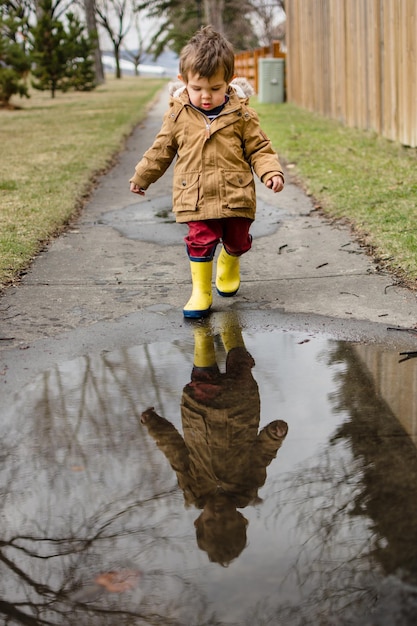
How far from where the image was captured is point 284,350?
3654 mm

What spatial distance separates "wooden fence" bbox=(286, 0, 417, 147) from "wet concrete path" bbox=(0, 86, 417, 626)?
16.6ft

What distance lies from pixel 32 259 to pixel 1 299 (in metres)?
0.93

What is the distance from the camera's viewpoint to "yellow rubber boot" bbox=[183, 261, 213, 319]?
416cm

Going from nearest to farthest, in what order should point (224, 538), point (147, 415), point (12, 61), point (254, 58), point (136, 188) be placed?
1. point (224, 538)
2. point (147, 415)
3. point (136, 188)
4. point (12, 61)
5. point (254, 58)

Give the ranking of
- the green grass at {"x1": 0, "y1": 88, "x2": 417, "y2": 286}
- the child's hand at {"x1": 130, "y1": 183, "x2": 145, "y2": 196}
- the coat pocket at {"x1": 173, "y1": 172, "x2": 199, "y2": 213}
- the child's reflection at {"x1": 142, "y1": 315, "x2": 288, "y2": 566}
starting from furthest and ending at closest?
1. the green grass at {"x1": 0, "y1": 88, "x2": 417, "y2": 286}
2. the child's hand at {"x1": 130, "y1": 183, "x2": 145, "y2": 196}
3. the coat pocket at {"x1": 173, "y1": 172, "x2": 199, "y2": 213}
4. the child's reflection at {"x1": 142, "y1": 315, "x2": 288, "y2": 566}

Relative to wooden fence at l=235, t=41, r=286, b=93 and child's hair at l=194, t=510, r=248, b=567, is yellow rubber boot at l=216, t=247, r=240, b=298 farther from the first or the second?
wooden fence at l=235, t=41, r=286, b=93

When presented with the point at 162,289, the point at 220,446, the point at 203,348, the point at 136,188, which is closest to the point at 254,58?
the point at 162,289

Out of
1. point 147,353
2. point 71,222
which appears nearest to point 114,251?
point 71,222

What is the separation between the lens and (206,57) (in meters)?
4.00

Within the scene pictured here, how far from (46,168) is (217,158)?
5.90m

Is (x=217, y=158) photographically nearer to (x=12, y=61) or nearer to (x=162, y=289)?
(x=162, y=289)

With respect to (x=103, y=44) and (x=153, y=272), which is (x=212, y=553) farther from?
(x=103, y=44)

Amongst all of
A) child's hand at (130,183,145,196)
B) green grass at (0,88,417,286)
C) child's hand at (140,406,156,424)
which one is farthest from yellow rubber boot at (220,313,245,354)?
green grass at (0,88,417,286)

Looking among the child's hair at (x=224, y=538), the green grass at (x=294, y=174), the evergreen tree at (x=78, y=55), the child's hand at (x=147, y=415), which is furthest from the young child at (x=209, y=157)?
the evergreen tree at (x=78, y=55)
